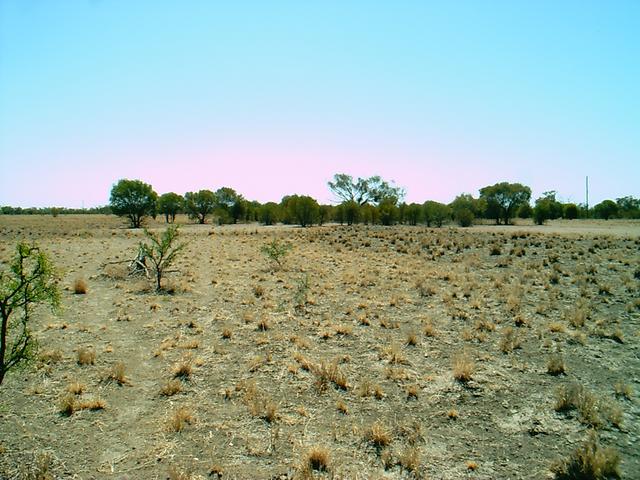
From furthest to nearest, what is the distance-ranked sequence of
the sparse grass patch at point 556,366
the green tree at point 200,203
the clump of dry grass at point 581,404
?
the green tree at point 200,203
the sparse grass patch at point 556,366
the clump of dry grass at point 581,404

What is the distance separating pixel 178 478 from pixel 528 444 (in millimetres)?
5814

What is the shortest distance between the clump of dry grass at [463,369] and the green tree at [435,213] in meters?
59.9

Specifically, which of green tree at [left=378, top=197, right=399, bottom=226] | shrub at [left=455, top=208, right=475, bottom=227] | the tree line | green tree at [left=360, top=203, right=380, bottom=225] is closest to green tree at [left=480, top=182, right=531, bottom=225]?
the tree line

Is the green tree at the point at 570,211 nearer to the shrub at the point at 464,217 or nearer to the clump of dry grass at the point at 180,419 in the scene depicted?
the shrub at the point at 464,217

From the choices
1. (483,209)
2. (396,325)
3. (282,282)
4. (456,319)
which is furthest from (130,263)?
(483,209)

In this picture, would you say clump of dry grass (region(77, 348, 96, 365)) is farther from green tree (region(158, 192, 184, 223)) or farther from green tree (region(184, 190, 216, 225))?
green tree (region(158, 192, 184, 223))

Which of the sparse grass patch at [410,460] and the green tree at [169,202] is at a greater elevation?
the green tree at [169,202]

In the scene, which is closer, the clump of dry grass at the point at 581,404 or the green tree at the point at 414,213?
the clump of dry grass at the point at 581,404

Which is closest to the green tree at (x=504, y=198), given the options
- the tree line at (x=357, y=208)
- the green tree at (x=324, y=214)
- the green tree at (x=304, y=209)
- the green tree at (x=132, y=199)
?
the tree line at (x=357, y=208)

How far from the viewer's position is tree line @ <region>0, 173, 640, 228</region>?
232ft

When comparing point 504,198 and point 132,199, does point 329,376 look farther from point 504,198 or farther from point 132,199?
point 504,198

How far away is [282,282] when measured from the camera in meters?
20.6

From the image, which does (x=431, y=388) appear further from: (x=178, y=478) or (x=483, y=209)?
(x=483, y=209)

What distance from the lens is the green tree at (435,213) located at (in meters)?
67.8
